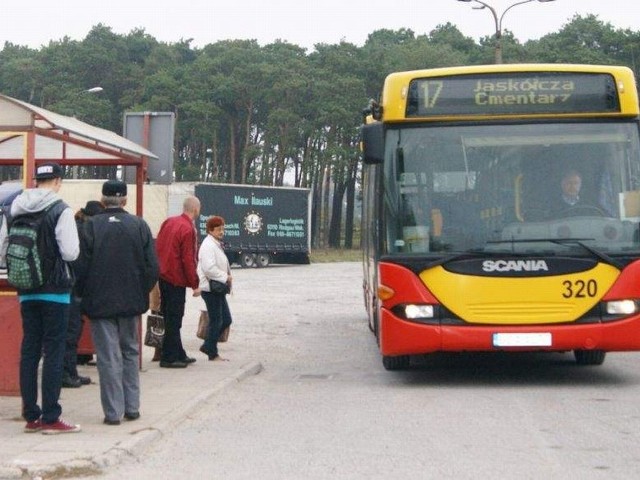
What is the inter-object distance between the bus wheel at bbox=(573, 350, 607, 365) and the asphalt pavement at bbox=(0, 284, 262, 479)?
3645 millimetres

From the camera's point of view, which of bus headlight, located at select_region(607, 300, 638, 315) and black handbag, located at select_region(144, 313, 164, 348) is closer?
bus headlight, located at select_region(607, 300, 638, 315)

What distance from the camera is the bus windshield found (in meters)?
12.1

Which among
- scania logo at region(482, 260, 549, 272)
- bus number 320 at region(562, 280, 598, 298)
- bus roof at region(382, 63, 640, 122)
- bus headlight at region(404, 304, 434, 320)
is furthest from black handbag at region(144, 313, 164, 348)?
bus number 320 at region(562, 280, 598, 298)

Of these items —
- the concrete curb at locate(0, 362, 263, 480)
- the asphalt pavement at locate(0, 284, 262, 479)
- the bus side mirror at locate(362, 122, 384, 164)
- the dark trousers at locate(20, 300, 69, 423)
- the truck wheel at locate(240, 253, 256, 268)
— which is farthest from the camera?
the truck wheel at locate(240, 253, 256, 268)

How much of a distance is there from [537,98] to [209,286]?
4424mm

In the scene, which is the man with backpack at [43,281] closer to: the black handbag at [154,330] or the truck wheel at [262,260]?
the black handbag at [154,330]

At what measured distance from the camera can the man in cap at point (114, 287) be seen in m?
9.31

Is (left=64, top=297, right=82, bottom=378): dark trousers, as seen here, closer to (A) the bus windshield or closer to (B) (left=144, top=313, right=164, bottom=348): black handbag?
(B) (left=144, top=313, right=164, bottom=348): black handbag

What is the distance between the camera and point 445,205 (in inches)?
480

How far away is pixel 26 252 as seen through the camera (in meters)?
8.71

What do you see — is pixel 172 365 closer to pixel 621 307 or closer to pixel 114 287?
pixel 114 287

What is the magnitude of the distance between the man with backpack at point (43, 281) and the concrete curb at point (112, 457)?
0.56 m

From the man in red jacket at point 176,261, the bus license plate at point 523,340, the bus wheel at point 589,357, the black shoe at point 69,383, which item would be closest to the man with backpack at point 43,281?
the black shoe at point 69,383

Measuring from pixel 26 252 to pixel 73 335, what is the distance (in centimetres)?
300
